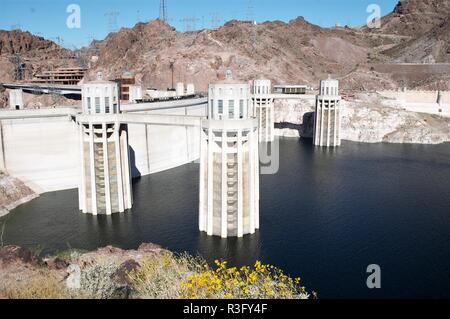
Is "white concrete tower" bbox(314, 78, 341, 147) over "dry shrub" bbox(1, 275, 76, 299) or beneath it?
over

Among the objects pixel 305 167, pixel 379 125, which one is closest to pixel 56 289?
pixel 305 167

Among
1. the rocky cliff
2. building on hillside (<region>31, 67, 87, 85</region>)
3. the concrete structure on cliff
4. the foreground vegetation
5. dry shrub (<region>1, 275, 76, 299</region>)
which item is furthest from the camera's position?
building on hillside (<region>31, 67, 87, 85</region>)

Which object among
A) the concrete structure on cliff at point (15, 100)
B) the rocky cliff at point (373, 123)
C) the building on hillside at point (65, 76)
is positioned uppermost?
the building on hillside at point (65, 76)

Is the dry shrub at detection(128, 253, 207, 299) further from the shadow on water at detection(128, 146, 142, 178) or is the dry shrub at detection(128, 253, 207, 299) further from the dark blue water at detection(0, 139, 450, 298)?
the shadow on water at detection(128, 146, 142, 178)

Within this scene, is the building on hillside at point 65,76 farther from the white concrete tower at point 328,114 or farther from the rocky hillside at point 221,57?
the white concrete tower at point 328,114

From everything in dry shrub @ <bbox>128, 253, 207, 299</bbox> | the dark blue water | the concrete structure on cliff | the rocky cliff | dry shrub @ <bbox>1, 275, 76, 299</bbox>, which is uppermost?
the concrete structure on cliff

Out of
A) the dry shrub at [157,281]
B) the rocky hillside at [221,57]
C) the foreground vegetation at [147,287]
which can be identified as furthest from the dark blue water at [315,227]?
the rocky hillside at [221,57]

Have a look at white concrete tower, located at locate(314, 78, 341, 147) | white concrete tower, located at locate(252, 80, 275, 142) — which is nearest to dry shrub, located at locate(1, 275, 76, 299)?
white concrete tower, located at locate(314, 78, 341, 147)
